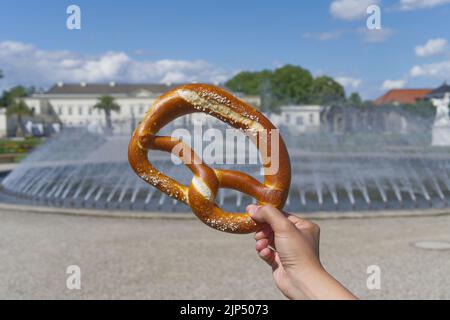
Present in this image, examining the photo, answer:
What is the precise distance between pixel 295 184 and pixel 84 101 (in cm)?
9759

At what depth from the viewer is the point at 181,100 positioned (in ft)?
8.01

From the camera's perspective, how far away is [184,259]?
680cm

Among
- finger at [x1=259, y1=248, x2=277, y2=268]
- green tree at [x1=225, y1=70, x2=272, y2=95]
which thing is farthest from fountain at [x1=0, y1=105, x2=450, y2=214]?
green tree at [x1=225, y1=70, x2=272, y2=95]

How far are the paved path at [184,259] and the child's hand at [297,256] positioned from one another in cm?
340

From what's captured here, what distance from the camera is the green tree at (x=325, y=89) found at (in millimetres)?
76312

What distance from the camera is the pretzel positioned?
237 cm

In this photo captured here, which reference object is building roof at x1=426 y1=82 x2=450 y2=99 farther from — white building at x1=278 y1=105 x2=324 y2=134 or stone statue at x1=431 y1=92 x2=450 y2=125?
stone statue at x1=431 y1=92 x2=450 y2=125

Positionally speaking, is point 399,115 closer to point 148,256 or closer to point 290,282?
point 148,256

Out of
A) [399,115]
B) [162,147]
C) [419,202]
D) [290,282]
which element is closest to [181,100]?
[162,147]

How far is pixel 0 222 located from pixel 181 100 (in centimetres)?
795

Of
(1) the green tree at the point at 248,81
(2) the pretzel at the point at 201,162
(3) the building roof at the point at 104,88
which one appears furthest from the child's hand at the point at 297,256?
(3) the building roof at the point at 104,88

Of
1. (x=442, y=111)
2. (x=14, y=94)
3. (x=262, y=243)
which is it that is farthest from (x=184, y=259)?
(x=14, y=94)

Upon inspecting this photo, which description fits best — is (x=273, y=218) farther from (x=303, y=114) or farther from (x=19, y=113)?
(x=19, y=113)
